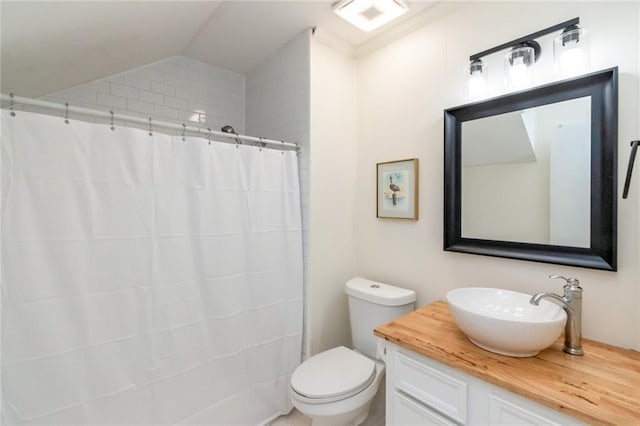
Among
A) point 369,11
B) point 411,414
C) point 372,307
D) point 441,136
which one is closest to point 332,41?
point 369,11

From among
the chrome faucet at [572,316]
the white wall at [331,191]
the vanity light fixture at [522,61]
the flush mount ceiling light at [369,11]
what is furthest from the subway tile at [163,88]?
the chrome faucet at [572,316]

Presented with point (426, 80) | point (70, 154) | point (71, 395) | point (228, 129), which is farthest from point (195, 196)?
point (426, 80)

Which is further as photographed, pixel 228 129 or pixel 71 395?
pixel 228 129

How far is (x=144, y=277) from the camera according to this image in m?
1.35

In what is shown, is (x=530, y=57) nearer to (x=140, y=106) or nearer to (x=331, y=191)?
(x=331, y=191)

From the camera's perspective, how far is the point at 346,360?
5.26 ft

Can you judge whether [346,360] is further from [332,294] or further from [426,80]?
[426,80]

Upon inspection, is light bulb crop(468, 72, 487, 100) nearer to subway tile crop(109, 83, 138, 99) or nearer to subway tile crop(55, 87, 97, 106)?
subway tile crop(109, 83, 138, 99)

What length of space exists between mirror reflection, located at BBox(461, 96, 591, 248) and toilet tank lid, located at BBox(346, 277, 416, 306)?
0.46m

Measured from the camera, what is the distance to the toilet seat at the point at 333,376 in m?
1.36

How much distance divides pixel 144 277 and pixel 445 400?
1.37 m

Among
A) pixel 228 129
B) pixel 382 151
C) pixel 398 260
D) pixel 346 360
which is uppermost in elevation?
pixel 228 129

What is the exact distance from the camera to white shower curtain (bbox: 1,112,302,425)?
1.10 m

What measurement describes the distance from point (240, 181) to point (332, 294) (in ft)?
3.19
